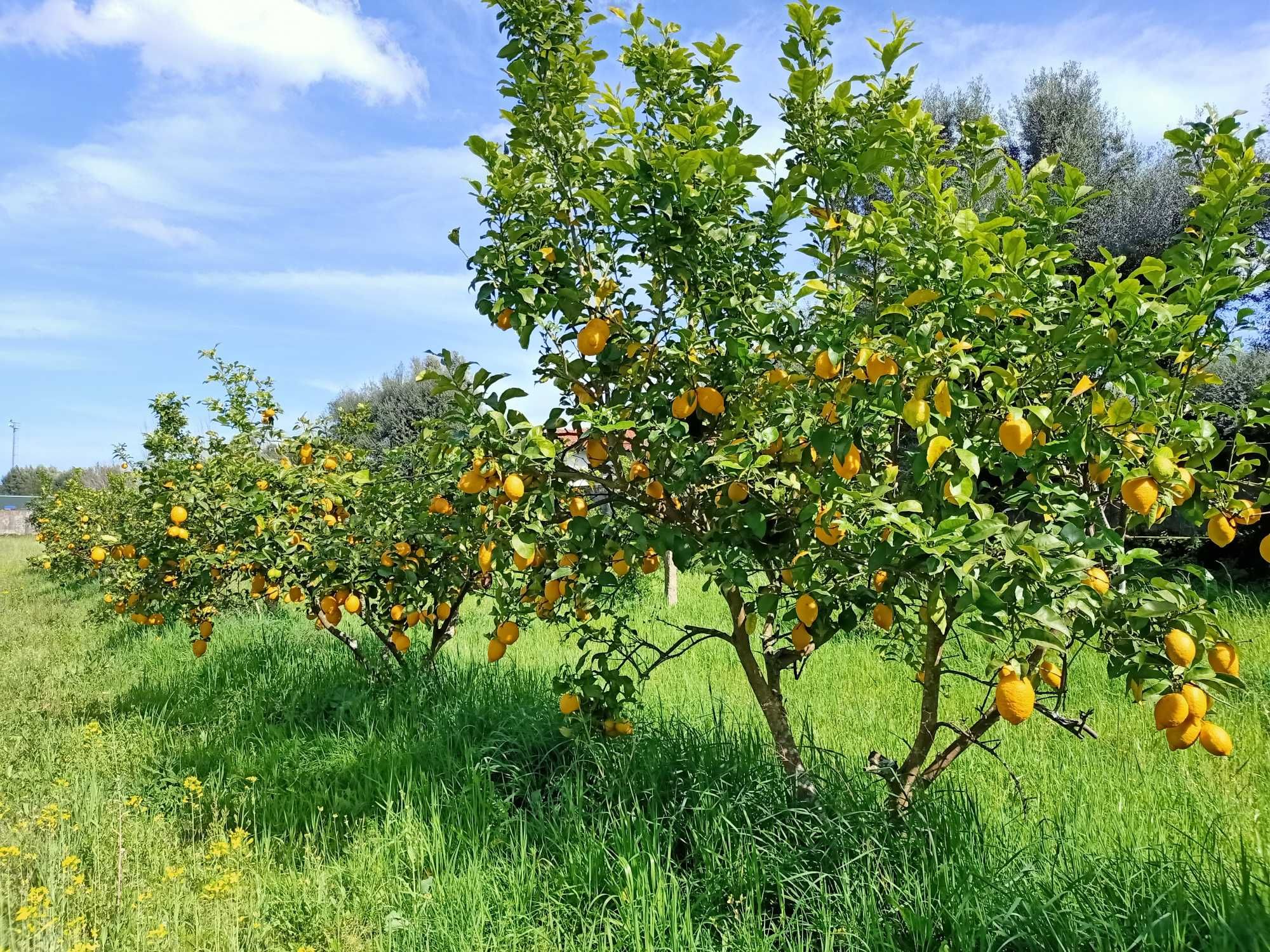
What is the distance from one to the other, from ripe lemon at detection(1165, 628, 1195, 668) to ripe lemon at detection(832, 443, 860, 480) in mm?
775

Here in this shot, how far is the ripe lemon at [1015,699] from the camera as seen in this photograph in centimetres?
183

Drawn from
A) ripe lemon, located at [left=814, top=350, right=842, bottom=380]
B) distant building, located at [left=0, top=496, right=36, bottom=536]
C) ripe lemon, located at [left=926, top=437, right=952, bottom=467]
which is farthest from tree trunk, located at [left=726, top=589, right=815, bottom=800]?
distant building, located at [left=0, top=496, right=36, bottom=536]

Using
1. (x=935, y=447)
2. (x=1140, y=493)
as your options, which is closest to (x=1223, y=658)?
(x=1140, y=493)

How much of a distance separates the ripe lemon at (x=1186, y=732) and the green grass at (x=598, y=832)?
572 millimetres

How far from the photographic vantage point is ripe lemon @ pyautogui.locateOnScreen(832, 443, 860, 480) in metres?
2.06

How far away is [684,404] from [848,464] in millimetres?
536

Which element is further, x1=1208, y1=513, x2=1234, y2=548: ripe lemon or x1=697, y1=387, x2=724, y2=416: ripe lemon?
x1=697, y1=387, x2=724, y2=416: ripe lemon

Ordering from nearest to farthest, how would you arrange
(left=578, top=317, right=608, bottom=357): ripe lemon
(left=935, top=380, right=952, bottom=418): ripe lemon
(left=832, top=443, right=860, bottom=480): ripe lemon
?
(left=935, top=380, right=952, bottom=418): ripe lemon, (left=832, top=443, right=860, bottom=480): ripe lemon, (left=578, top=317, right=608, bottom=357): ripe lemon

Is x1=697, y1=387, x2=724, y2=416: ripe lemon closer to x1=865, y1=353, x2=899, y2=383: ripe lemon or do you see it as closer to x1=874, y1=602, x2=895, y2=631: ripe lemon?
x1=865, y1=353, x2=899, y2=383: ripe lemon

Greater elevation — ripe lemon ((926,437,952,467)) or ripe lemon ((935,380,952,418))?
ripe lemon ((935,380,952,418))

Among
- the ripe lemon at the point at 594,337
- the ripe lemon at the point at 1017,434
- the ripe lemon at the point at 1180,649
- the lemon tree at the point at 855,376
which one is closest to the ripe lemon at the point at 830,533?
the lemon tree at the point at 855,376

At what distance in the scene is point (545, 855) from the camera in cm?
294

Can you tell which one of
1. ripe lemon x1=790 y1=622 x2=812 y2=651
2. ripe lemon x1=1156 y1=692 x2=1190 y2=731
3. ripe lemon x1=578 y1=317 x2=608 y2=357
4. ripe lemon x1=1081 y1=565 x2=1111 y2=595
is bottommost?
ripe lemon x1=1156 y1=692 x2=1190 y2=731

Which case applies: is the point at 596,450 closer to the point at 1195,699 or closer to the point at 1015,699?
the point at 1015,699
